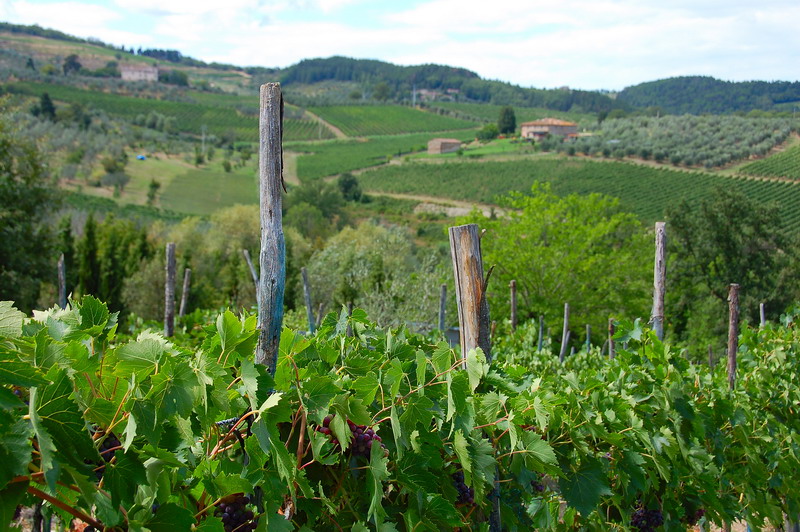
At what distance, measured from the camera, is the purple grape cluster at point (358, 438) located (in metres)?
1.73

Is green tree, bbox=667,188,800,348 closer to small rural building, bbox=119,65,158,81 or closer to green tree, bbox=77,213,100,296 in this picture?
green tree, bbox=77,213,100,296

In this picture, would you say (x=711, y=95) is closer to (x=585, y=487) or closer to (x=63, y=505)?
(x=585, y=487)

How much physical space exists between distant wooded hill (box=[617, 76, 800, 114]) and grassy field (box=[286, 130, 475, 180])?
39.0m

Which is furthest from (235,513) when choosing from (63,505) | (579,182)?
(579,182)

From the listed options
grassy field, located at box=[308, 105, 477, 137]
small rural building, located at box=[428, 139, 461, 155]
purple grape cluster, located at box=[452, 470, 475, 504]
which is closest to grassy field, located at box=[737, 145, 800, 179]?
small rural building, located at box=[428, 139, 461, 155]

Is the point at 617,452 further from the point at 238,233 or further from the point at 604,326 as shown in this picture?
the point at 238,233

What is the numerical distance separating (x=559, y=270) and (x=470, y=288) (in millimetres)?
16624

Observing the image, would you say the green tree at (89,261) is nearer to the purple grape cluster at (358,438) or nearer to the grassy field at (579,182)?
the purple grape cluster at (358,438)

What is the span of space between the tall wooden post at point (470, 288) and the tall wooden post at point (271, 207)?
77cm

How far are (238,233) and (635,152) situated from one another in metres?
42.3

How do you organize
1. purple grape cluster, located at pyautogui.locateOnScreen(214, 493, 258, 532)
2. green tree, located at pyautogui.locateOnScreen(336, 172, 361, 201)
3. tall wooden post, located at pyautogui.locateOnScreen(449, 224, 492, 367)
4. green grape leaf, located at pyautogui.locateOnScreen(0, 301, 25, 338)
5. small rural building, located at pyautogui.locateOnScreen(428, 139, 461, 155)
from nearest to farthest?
1. green grape leaf, located at pyautogui.locateOnScreen(0, 301, 25, 338)
2. purple grape cluster, located at pyautogui.locateOnScreen(214, 493, 258, 532)
3. tall wooden post, located at pyautogui.locateOnScreen(449, 224, 492, 367)
4. green tree, located at pyautogui.locateOnScreen(336, 172, 361, 201)
5. small rural building, located at pyautogui.locateOnScreen(428, 139, 461, 155)

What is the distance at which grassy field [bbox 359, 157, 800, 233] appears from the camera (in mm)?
45031

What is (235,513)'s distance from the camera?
158 cm

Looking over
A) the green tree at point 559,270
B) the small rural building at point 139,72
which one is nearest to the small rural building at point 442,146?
the small rural building at point 139,72
